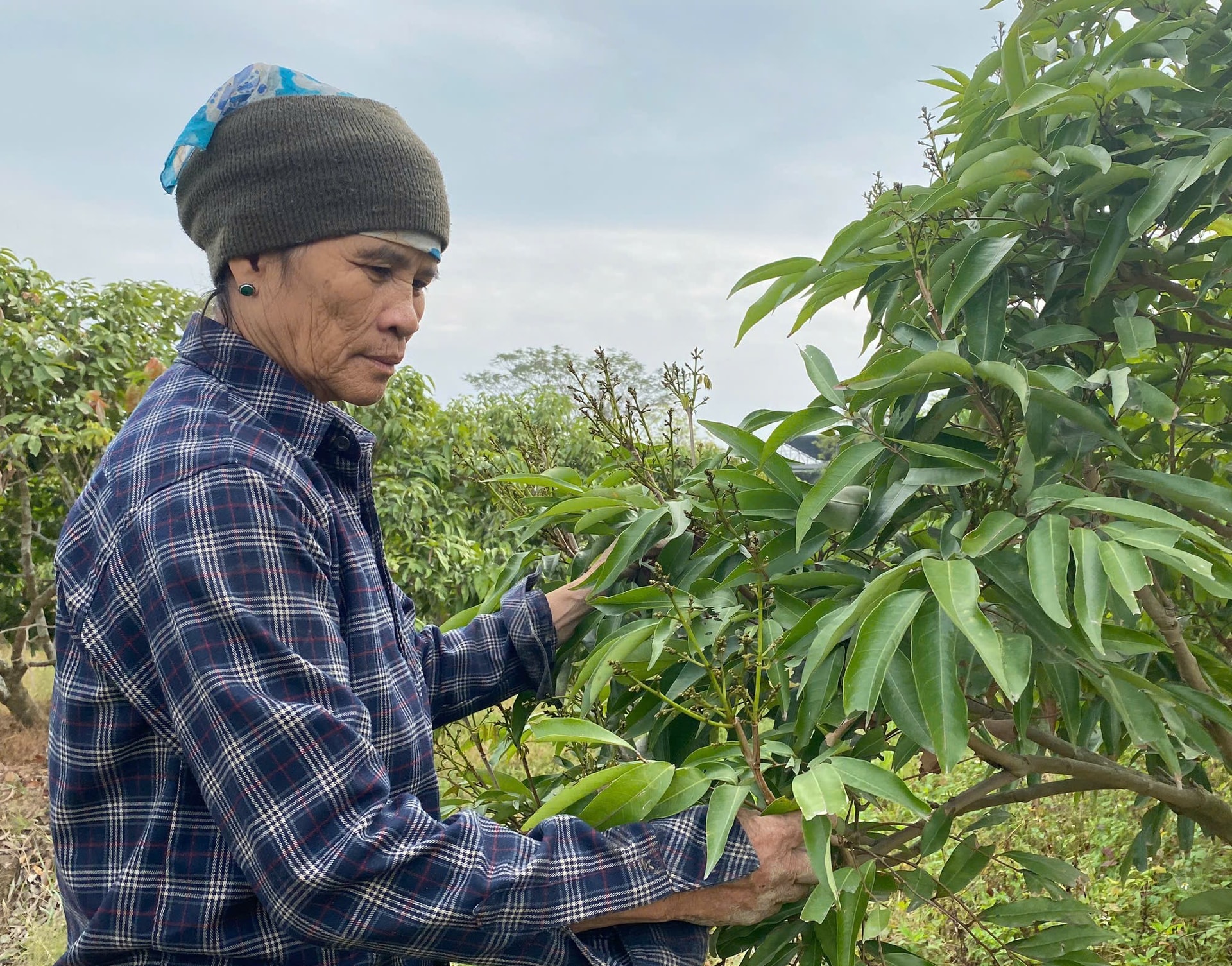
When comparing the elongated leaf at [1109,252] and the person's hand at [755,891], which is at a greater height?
the elongated leaf at [1109,252]

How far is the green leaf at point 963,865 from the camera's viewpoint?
54.7 inches

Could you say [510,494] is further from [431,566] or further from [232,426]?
[431,566]

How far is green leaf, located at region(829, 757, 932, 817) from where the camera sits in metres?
0.95

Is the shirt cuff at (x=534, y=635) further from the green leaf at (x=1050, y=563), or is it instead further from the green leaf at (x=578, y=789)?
the green leaf at (x=1050, y=563)

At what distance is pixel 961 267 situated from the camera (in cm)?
115

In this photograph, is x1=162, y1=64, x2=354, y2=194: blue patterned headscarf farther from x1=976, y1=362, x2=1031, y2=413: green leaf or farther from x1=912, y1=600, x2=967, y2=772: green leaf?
x1=912, y1=600, x2=967, y2=772: green leaf

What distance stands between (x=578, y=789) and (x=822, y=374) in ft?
1.68

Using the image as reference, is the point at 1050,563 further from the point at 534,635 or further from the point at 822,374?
the point at 534,635

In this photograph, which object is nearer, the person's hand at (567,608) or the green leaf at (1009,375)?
the green leaf at (1009,375)

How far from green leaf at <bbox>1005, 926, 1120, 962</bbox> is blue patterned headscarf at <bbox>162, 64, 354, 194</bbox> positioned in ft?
4.40

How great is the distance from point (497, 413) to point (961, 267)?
23.8 feet

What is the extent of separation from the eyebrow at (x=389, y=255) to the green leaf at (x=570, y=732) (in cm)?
58

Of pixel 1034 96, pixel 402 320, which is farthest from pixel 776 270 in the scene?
pixel 402 320

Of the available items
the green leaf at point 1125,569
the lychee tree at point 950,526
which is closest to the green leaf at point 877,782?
the lychee tree at point 950,526
